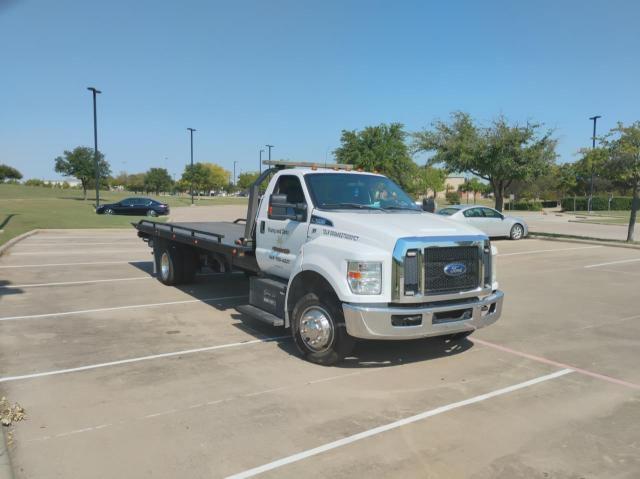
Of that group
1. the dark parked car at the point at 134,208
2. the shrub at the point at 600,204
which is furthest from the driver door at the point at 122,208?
the shrub at the point at 600,204

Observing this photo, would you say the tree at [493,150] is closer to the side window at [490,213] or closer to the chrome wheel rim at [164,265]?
the side window at [490,213]

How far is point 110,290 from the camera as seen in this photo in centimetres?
1002

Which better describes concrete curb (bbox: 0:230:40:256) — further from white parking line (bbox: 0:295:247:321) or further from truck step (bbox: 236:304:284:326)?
truck step (bbox: 236:304:284:326)

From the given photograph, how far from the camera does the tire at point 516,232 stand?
22078 mm

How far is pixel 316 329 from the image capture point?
5.64m

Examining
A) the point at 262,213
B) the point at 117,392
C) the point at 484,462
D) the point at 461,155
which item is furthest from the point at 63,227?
the point at 484,462

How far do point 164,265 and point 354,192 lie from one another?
5.52m

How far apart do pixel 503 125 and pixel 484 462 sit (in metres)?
21.3

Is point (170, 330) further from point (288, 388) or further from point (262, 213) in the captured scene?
point (288, 388)

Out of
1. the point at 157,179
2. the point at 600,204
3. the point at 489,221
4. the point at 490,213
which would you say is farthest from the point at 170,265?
the point at 157,179

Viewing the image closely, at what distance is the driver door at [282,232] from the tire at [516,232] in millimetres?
17288

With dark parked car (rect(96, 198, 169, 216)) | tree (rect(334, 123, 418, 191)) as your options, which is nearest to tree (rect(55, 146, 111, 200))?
dark parked car (rect(96, 198, 169, 216))

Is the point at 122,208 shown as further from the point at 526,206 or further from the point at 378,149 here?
the point at 526,206

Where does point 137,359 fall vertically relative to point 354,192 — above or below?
below
